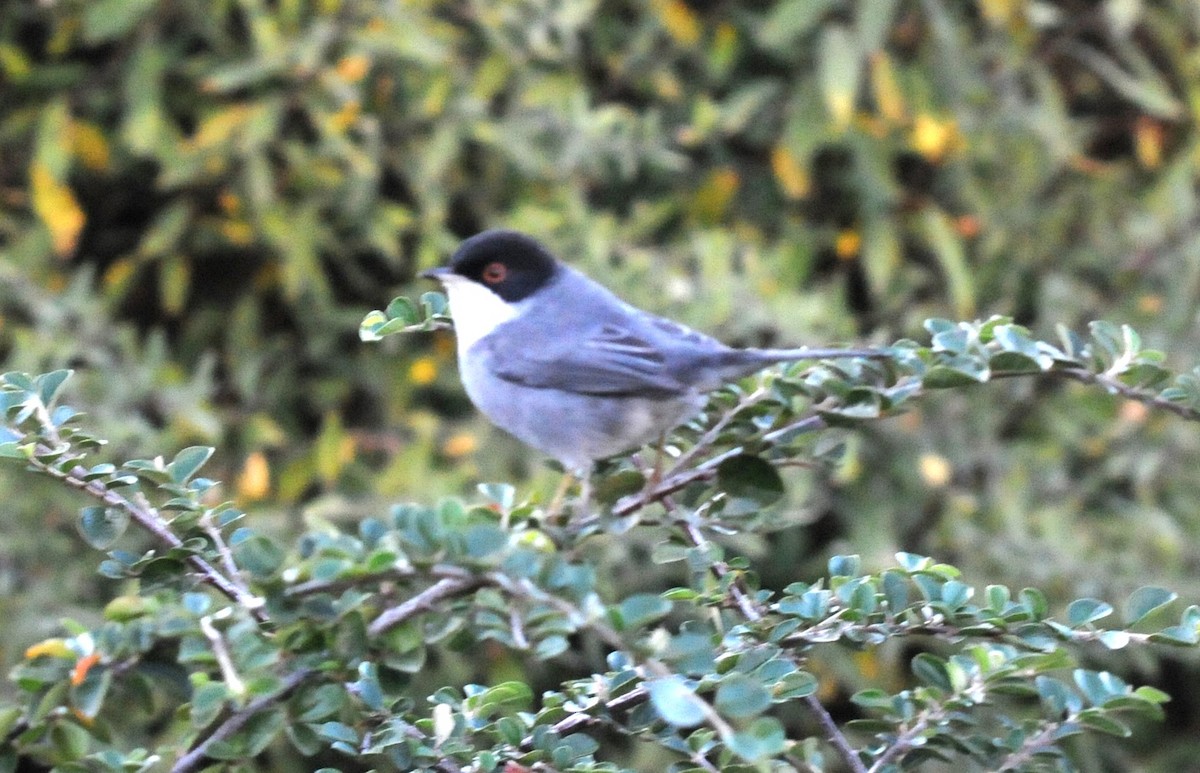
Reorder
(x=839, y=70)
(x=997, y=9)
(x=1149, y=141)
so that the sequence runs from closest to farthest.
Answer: (x=839, y=70), (x=997, y=9), (x=1149, y=141)

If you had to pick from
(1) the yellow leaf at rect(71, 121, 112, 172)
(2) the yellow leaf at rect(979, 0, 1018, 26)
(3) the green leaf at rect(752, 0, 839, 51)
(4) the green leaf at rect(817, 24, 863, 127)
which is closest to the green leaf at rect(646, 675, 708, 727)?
(4) the green leaf at rect(817, 24, 863, 127)

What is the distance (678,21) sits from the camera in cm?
514

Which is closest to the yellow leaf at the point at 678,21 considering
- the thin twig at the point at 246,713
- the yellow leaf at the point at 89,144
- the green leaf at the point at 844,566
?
the yellow leaf at the point at 89,144

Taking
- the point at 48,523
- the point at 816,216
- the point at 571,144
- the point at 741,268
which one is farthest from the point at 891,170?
the point at 48,523

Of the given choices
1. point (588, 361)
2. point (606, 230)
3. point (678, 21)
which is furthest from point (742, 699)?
point (678, 21)

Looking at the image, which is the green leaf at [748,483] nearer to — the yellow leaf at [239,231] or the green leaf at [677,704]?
the green leaf at [677,704]

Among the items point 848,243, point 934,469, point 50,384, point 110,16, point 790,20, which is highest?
point 110,16

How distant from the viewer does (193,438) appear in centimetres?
437

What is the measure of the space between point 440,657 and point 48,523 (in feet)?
3.95

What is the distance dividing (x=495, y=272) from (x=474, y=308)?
10cm

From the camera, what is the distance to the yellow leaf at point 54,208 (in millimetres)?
4395

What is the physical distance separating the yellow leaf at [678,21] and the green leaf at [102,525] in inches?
141

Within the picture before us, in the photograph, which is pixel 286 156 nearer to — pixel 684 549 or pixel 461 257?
pixel 461 257

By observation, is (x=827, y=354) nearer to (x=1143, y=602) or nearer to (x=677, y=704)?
(x=1143, y=602)
